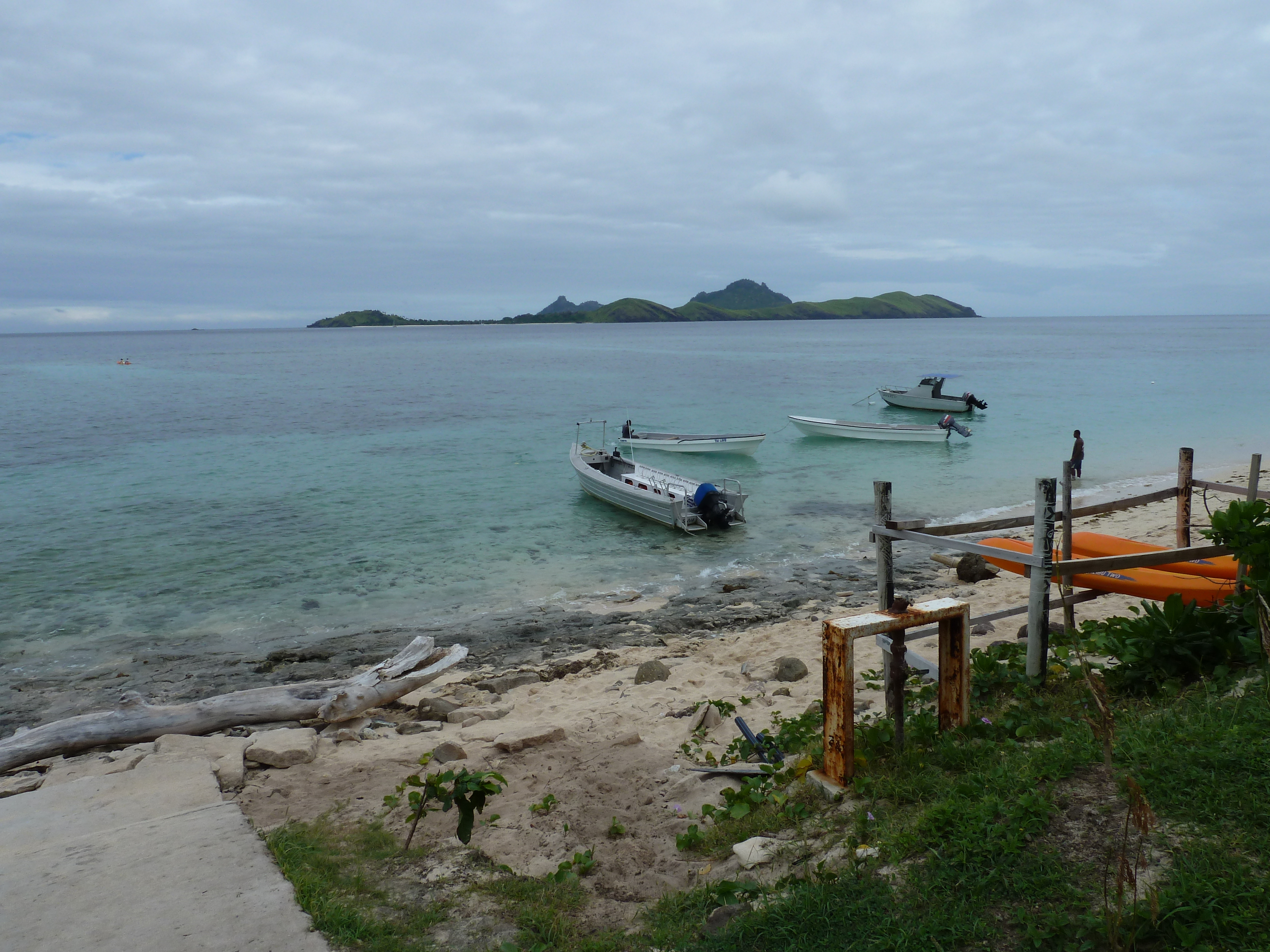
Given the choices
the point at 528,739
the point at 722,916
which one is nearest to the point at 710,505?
the point at 528,739

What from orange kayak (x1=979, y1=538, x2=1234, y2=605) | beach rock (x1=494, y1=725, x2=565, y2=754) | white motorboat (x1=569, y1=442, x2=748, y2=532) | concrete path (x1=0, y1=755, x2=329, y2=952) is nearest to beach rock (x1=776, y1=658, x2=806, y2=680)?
orange kayak (x1=979, y1=538, x2=1234, y2=605)

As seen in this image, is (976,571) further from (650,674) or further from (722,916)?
(722,916)

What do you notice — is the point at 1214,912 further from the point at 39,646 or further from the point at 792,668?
the point at 39,646

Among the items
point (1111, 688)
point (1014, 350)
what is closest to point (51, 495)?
point (1111, 688)

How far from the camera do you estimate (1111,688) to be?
237 inches

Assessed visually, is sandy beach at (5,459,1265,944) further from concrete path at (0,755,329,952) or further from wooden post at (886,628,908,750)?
wooden post at (886,628,908,750)

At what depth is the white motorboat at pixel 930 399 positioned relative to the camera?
43469mm

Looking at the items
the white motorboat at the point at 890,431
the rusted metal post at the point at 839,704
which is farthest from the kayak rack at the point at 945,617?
the white motorboat at the point at 890,431

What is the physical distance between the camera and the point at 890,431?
3481cm

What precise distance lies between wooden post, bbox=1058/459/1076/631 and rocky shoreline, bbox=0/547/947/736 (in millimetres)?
5492

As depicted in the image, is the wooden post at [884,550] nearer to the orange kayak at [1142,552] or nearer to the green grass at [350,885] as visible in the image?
the orange kayak at [1142,552]

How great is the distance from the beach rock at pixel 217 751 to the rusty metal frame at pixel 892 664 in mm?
5137

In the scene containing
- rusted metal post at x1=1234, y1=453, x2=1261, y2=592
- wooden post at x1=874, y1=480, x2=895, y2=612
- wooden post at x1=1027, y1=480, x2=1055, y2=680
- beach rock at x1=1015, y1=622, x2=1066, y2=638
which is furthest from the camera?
beach rock at x1=1015, y1=622, x2=1066, y2=638

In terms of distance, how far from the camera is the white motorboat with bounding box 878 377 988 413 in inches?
1711
